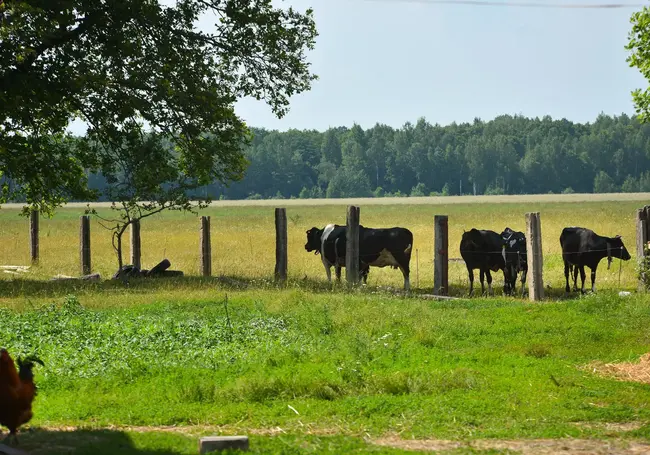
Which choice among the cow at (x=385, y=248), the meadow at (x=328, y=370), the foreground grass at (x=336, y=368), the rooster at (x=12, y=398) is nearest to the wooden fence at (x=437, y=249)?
the cow at (x=385, y=248)

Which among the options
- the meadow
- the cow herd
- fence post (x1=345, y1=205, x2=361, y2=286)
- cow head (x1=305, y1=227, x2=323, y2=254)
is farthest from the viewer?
cow head (x1=305, y1=227, x2=323, y2=254)

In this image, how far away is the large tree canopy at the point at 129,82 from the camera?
86.0 feet

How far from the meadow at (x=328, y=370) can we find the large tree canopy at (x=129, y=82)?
4.66 m

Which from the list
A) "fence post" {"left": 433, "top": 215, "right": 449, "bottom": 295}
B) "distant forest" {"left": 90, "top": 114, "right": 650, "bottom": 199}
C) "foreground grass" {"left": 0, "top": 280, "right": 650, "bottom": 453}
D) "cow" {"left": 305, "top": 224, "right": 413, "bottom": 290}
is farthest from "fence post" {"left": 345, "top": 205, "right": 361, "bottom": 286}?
"distant forest" {"left": 90, "top": 114, "right": 650, "bottom": 199}

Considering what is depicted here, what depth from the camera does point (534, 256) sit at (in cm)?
2233

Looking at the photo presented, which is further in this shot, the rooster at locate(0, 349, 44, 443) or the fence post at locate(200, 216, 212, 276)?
the fence post at locate(200, 216, 212, 276)

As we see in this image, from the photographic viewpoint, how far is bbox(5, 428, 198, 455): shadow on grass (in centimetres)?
936

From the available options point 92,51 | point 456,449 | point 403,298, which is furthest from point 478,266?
point 456,449

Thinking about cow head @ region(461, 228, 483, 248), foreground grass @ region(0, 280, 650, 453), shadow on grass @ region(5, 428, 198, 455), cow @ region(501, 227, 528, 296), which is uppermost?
cow head @ region(461, 228, 483, 248)

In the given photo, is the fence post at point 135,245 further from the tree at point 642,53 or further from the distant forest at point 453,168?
the distant forest at point 453,168

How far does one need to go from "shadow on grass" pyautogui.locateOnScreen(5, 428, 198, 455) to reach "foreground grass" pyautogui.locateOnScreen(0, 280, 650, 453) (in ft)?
0.15

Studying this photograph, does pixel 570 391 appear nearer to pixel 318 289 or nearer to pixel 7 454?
pixel 7 454

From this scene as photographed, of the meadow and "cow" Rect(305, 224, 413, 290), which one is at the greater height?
"cow" Rect(305, 224, 413, 290)

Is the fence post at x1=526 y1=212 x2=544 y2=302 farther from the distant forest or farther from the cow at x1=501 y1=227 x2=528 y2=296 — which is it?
the distant forest
